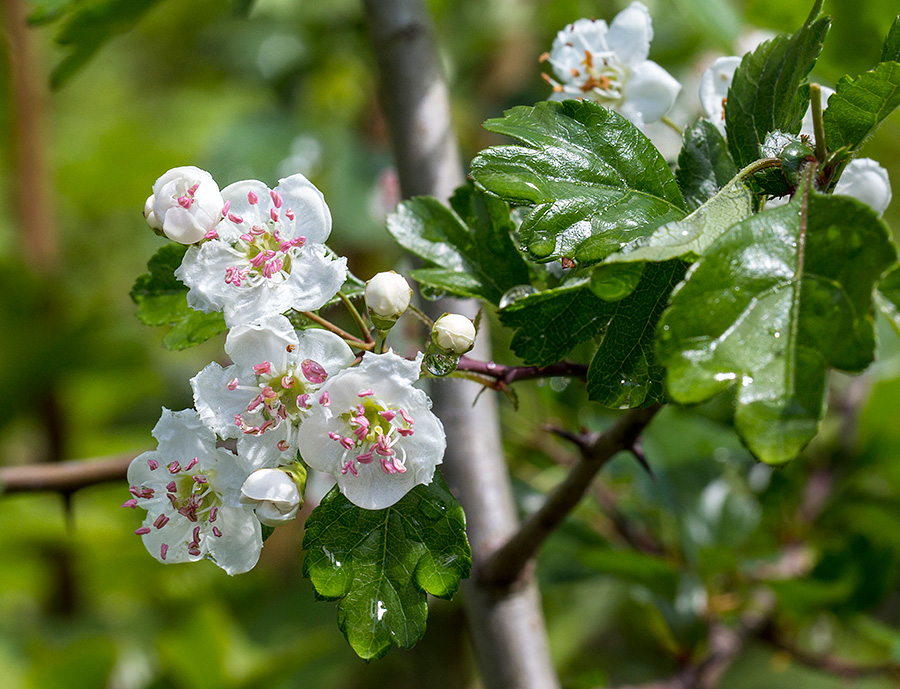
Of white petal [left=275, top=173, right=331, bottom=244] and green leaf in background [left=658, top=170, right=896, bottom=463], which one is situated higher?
green leaf in background [left=658, top=170, right=896, bottom=463]

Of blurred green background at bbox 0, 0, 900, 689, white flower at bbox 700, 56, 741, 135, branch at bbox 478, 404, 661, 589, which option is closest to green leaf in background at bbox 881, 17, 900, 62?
white flower at bbox 700, 56, 741, 135

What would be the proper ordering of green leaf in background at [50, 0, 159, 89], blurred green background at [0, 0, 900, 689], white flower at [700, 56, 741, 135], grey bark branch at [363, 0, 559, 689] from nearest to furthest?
white flower at [700, 56, 741, 135]
grey bark branch at [363, 0, 559, 689]
green leaf in background at [50, 0, 159, 89]
blurred green background at [0, 0, 900, 689]

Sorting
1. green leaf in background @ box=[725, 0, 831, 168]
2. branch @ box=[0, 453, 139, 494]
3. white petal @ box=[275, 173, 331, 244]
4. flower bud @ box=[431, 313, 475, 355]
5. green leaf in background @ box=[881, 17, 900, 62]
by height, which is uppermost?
green leaf in background @ box=[881, 17, 900, 62]

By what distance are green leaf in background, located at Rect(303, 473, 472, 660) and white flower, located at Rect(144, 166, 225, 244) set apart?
0.17 m

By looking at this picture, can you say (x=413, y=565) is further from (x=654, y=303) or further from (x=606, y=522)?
(x=606, y=522)

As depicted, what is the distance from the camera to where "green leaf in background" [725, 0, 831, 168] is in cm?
46

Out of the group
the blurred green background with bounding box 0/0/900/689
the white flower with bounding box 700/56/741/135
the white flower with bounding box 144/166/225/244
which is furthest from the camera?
the blurred green background with bounding box 0/0/900/689

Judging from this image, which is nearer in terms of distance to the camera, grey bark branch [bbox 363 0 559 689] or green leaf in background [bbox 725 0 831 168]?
green leaf in background [bbox 725 0 831 168]

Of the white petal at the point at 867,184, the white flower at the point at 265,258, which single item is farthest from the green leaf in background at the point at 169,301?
the white petal at the point at 867,184

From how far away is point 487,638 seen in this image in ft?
2.43

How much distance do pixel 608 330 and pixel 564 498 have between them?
20cm

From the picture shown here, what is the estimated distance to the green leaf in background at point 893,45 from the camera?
46cm

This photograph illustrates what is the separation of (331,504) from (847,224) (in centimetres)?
31

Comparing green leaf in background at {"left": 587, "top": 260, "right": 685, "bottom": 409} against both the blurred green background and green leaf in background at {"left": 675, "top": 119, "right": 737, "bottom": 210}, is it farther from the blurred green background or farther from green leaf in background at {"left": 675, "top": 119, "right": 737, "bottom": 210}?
the blurred green background
